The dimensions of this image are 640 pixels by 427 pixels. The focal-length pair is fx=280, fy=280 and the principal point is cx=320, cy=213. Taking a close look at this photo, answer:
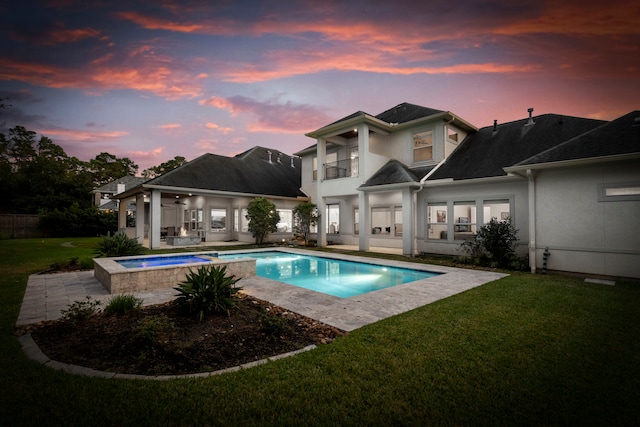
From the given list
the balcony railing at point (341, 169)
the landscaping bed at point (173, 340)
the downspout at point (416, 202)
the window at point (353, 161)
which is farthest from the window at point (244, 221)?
the landscaping bed at point (173, 340)

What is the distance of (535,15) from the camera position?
8406 millimetres

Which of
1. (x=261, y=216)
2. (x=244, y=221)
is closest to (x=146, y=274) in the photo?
(x=261, y=216)

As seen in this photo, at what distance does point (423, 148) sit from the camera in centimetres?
1511

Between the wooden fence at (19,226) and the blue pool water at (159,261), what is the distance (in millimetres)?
21943

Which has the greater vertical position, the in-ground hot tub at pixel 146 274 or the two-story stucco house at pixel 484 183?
the two-story stucco house at pixel 484 183

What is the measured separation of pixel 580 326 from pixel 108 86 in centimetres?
1784

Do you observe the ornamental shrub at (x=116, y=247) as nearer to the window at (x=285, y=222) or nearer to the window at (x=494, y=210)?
the window at (x=285, y=222)

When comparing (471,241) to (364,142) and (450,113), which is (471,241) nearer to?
(450,113)

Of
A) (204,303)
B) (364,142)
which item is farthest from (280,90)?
(204,303)

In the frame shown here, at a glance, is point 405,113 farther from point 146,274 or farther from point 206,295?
point 206,295

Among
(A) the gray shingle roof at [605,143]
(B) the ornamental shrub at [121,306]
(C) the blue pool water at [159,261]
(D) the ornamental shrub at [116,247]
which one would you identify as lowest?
(B) the ornamental shrub at [121,306]

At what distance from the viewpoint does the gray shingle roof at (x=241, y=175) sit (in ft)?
54.1

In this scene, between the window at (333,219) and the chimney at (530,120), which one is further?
the window at (333,219)

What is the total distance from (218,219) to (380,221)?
37.8ft
